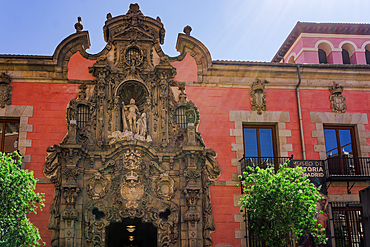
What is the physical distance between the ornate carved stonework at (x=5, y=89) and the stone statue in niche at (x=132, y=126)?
3.72 meters

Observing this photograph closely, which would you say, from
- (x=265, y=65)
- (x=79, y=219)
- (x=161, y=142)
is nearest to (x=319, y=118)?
(x=265, y=65)

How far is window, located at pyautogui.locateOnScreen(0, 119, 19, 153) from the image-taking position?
14406 mm

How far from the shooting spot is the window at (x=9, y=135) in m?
14.4

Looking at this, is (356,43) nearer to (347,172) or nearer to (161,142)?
(347,172)

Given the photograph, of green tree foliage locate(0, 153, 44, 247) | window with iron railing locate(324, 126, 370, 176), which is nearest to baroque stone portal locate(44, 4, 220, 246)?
green tree foliage locate(0, 153, 44, 247)

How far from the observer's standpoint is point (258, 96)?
1558cm

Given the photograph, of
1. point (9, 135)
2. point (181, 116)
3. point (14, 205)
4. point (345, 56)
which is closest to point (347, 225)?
point (181, 116)

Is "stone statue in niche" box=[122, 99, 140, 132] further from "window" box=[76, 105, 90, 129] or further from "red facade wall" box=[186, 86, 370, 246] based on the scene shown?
"red facade wall" box=[186, 86, 370, 246]

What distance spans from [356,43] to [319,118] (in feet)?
34.1

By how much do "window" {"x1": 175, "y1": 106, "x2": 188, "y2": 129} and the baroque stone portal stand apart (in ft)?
0.11

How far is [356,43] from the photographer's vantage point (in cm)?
2403

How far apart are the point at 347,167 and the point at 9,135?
1129 centimetres

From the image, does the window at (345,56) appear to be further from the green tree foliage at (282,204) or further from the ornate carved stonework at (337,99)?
the green tree foliage at (282,204)

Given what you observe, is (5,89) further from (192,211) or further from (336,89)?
(336,89)
